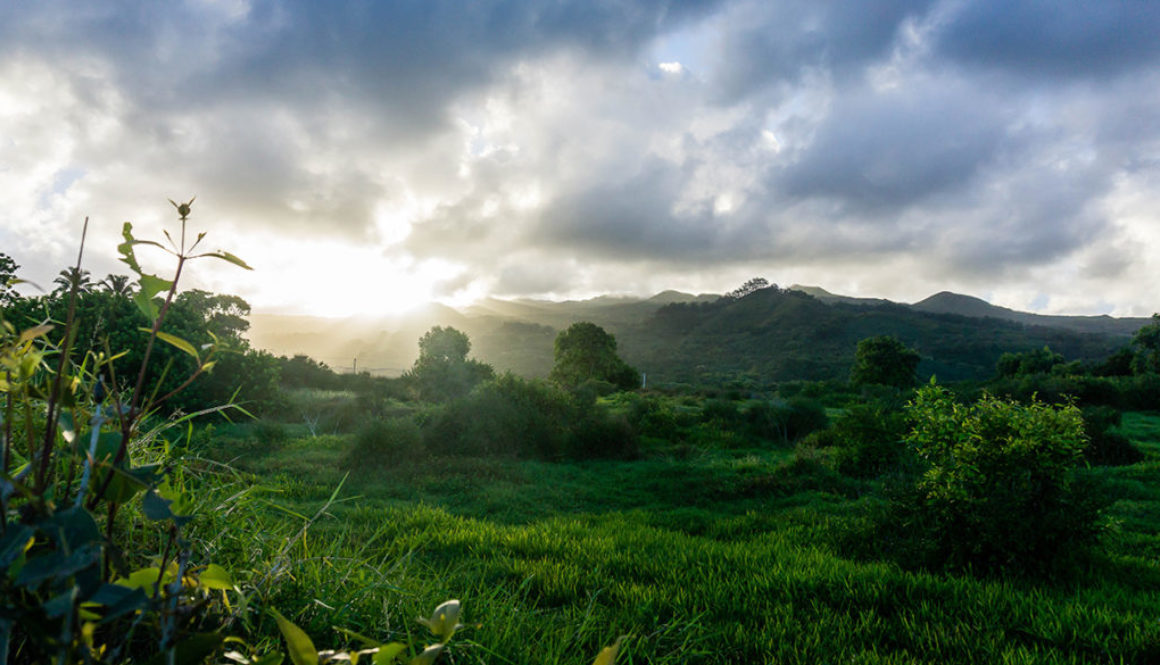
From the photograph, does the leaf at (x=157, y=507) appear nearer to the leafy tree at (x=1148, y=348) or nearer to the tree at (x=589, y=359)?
the tree at (x=589, y=359)

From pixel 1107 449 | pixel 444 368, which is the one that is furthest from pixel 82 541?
pixel 444 368

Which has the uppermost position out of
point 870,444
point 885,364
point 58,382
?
point 885,364

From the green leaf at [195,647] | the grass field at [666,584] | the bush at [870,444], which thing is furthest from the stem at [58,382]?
the bush at [870,444]

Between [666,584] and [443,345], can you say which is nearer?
[666,584]

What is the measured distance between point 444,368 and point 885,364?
3858 centimetres

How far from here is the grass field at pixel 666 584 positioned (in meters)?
2.61

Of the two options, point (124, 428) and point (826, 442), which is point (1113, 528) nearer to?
point (124, 428)

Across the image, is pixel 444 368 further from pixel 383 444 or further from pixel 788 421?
pixel 383 444

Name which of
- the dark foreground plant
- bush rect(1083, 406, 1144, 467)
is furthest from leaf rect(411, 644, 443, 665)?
bush rect(1083, 406, 1144, 467)

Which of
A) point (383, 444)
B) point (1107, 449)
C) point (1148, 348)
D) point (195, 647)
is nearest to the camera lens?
point (195, 647)

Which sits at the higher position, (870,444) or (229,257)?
(229,257)

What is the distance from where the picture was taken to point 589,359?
47.7m

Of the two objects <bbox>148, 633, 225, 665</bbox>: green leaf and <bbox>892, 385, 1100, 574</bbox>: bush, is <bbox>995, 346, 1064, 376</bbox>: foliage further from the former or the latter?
<bbox>148, 633, 225, 665</bbox>: green leaf

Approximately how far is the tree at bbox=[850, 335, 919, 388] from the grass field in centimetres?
4330
